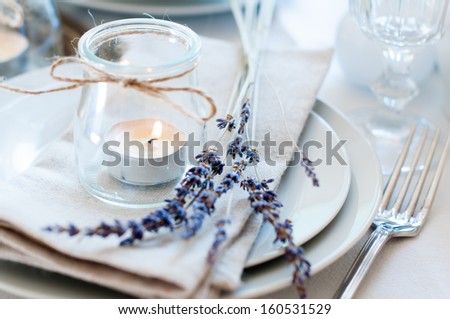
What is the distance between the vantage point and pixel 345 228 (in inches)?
20.1

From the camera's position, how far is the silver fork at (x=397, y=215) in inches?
19.9

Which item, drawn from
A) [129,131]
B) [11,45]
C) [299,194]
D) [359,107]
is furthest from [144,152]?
[11,45]

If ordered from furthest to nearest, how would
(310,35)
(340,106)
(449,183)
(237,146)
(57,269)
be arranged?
(310,35)
(340,106)
(449,183)
(237,146)
(57,269)

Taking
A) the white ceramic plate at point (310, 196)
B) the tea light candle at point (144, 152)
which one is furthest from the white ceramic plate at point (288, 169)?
the tea light candle at point (144, 152)

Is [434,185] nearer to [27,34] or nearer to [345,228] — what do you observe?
[345,228]

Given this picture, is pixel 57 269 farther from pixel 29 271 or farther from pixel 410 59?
pixel 410 59

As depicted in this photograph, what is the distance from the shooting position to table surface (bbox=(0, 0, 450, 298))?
51 centimetres

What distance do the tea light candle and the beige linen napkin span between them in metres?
0.04

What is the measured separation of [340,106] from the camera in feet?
2.64

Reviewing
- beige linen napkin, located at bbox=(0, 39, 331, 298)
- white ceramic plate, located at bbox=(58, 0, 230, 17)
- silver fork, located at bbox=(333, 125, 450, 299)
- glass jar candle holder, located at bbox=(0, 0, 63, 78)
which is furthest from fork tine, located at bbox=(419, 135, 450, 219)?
glass jar candle holder, located at bbox=(0, 0, 63, 78)

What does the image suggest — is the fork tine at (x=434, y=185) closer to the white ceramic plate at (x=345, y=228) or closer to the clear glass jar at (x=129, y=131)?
the white ceramic plate at (x=345, y=228)

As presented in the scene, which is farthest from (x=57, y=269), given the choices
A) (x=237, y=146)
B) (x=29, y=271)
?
(x=237, y=146)

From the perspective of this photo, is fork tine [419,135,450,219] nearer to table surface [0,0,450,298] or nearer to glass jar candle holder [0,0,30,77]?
table surface [0,0,450,298]

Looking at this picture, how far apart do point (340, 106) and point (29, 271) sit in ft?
1.58
